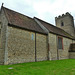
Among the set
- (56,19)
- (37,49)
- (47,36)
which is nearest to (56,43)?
(47,36)

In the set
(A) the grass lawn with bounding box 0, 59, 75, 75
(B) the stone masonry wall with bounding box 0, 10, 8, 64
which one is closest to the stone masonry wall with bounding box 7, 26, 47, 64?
(B) the stone masonry wall with bounding box 0, 10, 8, 64

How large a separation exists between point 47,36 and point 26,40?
19.3ft

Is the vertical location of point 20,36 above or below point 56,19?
below

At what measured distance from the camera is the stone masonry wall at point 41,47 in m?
16.6

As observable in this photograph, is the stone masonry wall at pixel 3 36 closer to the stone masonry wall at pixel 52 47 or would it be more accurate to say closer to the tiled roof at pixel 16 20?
the tiled roof at pixel 16 20

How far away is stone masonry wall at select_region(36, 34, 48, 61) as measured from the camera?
16603mm

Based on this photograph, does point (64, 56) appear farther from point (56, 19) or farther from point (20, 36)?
point (56, 19)

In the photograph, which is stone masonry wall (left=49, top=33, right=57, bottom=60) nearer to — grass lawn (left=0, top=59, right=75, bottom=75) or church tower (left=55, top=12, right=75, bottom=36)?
grass lawn (left=0, top=59, right=75, bottom=75)

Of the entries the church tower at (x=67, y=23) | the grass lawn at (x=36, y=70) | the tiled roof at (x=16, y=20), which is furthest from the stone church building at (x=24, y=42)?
the church tower at (x=67, y=23)

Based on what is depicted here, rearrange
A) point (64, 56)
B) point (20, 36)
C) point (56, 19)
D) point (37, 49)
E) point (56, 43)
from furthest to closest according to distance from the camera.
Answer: point (56, 19)
point (64, 56)
point (56, 43)
point (37, 49)
point (20, 36)

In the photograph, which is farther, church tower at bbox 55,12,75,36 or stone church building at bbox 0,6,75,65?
church tower at bbox 55,12,75,36

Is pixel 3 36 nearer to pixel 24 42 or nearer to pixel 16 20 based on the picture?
pixel 24 42

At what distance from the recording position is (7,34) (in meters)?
12.7

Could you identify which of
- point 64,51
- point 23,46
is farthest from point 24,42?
point 64,51
